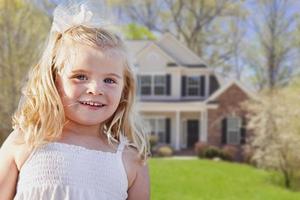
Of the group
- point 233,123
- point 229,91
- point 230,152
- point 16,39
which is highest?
point 16,39

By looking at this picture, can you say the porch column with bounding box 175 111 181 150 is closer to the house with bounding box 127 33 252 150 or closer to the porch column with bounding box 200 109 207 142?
the house with bounding box 127 33 252 150

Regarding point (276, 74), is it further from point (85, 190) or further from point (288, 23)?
point (85, 190)

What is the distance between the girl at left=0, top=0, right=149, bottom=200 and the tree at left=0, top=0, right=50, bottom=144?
1461 centimetres

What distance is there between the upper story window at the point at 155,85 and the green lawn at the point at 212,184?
9298mm

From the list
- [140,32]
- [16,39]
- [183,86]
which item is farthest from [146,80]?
[140,32]

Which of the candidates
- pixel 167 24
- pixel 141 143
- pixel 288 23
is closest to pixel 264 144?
pixel 141 143

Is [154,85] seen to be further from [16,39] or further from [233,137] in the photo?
[16,39]

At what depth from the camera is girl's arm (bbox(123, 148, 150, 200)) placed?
6.37 ft

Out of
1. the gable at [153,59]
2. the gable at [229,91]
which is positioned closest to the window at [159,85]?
the gable at [153,59]

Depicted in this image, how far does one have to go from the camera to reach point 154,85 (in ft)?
89.1

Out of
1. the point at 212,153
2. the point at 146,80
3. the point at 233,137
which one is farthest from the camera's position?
the point at 146,80

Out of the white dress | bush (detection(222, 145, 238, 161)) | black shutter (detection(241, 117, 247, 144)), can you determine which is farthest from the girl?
black shutter (detection(241, 117, 247, 144))

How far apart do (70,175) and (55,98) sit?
26 centimetres

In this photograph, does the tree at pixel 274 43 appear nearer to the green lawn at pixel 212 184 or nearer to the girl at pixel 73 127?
the green lawn at pixel 212 184
